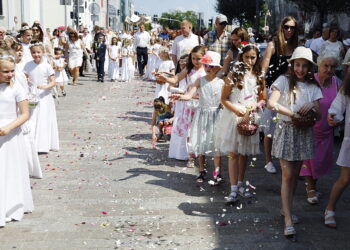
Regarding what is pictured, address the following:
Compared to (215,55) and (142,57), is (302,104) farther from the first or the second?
(142,57)

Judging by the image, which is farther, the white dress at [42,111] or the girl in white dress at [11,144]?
the white dress at [42,111]

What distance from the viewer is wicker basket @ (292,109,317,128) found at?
5.02 meters

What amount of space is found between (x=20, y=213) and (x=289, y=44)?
4.09m

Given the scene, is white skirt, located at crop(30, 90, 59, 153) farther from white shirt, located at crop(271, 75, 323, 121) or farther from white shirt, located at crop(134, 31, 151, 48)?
white shirt, located at crop(134, 31, 151, 48)

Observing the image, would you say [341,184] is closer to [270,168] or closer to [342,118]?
[342,118]

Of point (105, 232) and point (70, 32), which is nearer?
point (105, 232)

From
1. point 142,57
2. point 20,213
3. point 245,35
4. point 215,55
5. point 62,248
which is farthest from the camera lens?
point 142,57

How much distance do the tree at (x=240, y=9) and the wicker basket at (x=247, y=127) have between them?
59124 millimetres

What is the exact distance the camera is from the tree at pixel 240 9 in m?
63.7

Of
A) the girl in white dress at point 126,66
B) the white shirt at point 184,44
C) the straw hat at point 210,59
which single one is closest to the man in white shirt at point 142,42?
the girl in white dress at point 126,66

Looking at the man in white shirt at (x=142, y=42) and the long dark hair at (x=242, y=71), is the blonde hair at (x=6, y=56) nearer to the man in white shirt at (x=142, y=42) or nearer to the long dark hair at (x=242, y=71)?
the long dark hair at (x=242, y=71)

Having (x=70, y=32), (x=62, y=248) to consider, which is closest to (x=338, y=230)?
(x=62, y=248)

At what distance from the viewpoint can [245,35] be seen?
7559mm

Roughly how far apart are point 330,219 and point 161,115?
465cm
